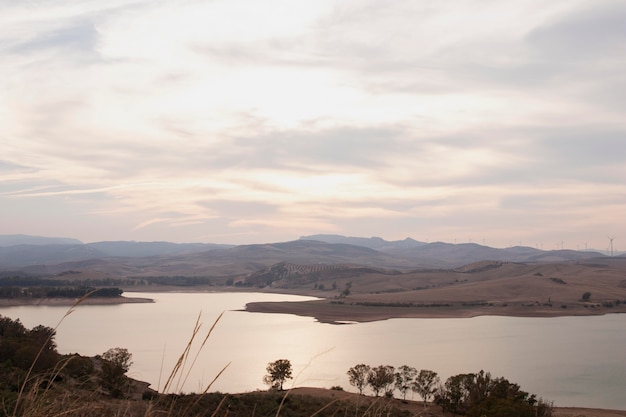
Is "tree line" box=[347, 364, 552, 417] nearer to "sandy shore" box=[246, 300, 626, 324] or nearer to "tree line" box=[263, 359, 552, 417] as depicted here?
"tree line" box=[263, 359, 552, 417]

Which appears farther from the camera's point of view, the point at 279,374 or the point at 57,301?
the point at 57,301

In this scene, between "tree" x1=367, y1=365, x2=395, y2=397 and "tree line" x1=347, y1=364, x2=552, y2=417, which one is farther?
"tree" x1=367, y1=365, x2=395, y2=397

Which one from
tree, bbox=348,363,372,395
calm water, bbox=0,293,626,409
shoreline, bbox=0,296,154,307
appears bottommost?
calm water, bbox=0,293,626,409

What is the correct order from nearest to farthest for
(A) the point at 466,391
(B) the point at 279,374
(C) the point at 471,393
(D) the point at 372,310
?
1. (C) the point at 471,393
2. (A) the point at 466,391
3. (B) the point at 279,374
4. (D) the point at 372,310

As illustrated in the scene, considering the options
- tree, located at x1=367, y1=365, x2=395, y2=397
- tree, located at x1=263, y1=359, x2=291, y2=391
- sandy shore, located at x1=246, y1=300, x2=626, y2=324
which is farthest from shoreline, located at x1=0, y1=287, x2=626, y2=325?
tree, located at x1=367, y1=365, x2=395, y2=397

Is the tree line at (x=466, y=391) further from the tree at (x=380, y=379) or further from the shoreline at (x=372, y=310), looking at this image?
the shoreline at (x=372, y=310)

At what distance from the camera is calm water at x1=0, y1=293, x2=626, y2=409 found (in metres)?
39.9

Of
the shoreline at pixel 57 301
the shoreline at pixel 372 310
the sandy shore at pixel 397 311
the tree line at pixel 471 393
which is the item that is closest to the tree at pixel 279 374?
the tree line at pixel 471 393

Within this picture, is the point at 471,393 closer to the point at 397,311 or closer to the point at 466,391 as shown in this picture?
the point at 466,391

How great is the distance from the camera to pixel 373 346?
5512 centimetres

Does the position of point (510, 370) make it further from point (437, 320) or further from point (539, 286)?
point (539, 286)

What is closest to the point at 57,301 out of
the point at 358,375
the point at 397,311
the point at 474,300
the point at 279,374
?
the point at 397,311

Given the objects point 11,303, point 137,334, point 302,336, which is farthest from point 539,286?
point 11,303

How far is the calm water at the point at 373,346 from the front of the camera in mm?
39938
